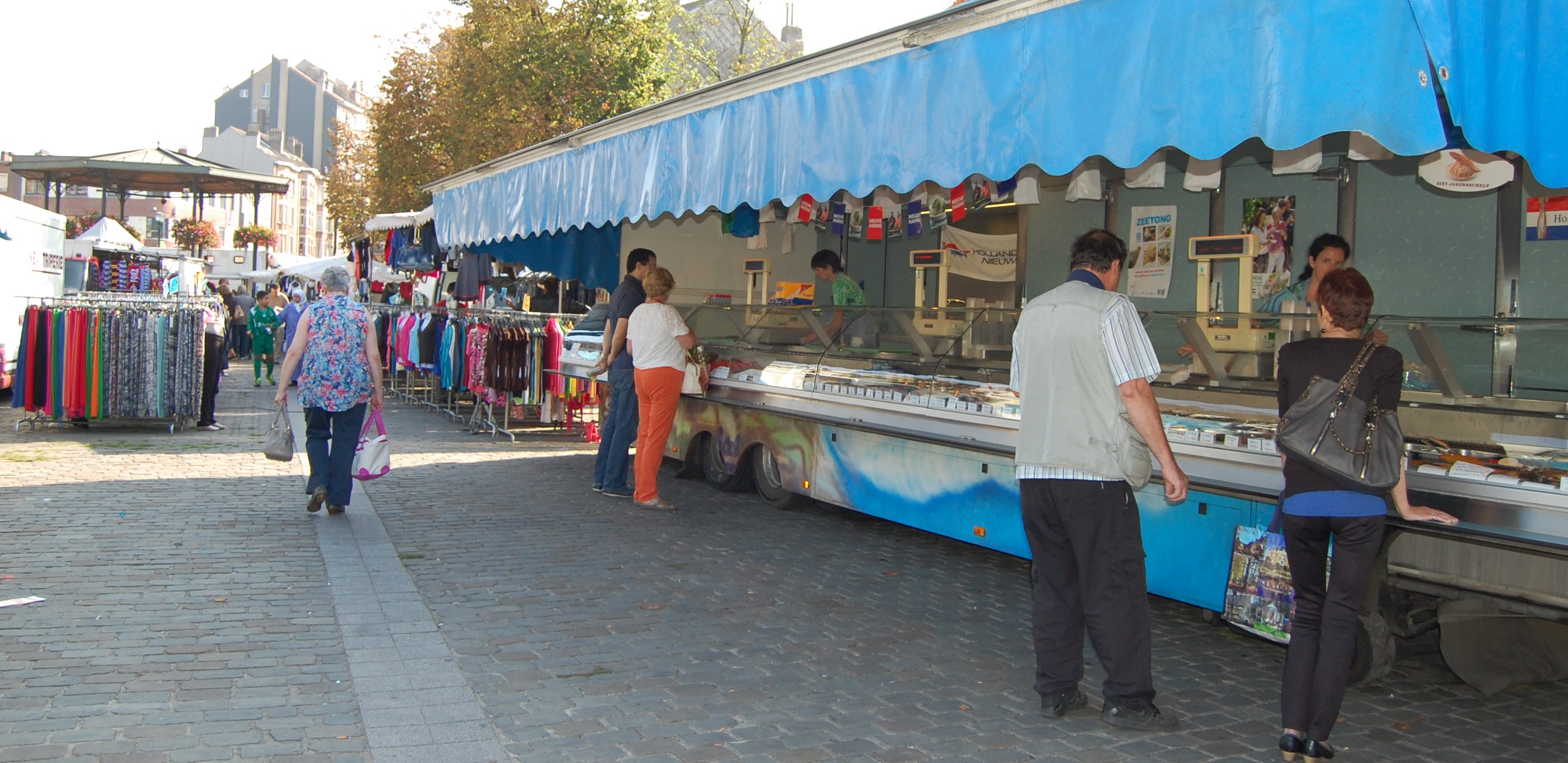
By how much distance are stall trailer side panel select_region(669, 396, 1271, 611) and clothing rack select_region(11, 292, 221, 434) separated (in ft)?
18.7

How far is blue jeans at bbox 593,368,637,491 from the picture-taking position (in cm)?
873

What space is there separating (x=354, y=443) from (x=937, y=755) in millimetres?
5266

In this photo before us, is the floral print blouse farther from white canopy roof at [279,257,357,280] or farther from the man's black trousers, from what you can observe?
white canopy roof at [279,257,357,280]

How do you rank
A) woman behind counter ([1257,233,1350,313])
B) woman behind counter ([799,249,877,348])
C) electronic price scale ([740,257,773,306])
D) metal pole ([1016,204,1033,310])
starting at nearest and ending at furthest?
woman behind counter ([1257,233,1350,313]) → woman behind counter ([799,249,877,348]) → electronic price scale ([740,257,773,306]) → metal pole ([1016,204,1033,310])

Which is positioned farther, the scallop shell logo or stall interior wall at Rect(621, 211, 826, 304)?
stall interior wall at Rect(621, 211, 826, 304)

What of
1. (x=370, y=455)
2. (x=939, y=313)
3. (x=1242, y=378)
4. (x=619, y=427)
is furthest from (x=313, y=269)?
(x=1242, y=378)

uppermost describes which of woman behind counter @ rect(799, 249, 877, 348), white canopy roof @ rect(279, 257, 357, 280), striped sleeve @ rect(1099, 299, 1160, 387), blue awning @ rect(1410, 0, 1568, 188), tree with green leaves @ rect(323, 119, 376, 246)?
tree with green leaves @ rect(323, 119, 376, 246)

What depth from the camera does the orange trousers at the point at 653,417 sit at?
8.12 metres

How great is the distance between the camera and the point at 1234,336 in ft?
19.0

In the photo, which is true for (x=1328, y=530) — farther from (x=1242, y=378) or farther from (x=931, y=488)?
(x=931, y=488)

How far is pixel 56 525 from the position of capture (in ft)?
23.1

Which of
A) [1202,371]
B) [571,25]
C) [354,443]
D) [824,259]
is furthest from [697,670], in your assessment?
[571,25]

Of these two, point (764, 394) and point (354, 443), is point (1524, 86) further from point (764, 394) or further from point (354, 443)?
point (354, 443)

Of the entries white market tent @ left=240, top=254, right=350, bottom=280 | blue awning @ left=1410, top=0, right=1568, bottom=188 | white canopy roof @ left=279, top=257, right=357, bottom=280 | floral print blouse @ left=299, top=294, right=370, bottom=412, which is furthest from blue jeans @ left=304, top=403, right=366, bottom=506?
white canopy roof @ left=279, top=257, right=357, bottom=280
